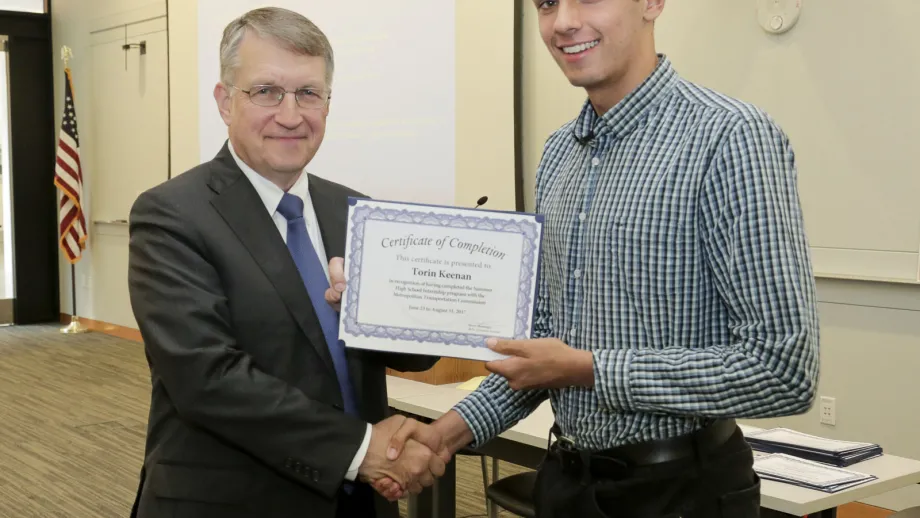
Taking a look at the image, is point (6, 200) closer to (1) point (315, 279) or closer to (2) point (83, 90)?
(2) point (83, 90)

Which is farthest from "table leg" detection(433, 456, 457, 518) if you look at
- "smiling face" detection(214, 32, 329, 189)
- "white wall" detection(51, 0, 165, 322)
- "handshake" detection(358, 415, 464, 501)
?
"white wall" detection(51, 0, 165, 322)

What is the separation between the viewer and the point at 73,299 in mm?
10578

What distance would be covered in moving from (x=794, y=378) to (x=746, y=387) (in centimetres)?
7

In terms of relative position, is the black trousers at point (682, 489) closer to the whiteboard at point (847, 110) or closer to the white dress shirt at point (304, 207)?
the white dress shirt at point (304, 207)

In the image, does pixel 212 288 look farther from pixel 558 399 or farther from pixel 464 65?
pixel 464 65

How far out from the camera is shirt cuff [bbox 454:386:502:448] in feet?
6.49

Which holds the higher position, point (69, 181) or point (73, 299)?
point (69, 181)

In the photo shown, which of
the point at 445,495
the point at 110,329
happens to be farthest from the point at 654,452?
the point at 110,329

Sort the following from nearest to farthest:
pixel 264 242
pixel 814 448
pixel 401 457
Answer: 1. pixel 264 242
2. pixel 401 457
3. pixel 814 448

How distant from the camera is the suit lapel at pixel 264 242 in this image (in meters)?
1.82

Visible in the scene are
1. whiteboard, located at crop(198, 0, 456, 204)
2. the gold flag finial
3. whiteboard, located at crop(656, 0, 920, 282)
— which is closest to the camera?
whiteboard, located at crop(656, 0, 920, 282)

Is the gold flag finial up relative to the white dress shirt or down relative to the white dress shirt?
up

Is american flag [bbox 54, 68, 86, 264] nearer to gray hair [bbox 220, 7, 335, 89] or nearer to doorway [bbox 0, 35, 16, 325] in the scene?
doorway [bbox 0, 35, 16, 325]

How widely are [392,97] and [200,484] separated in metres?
3.78
